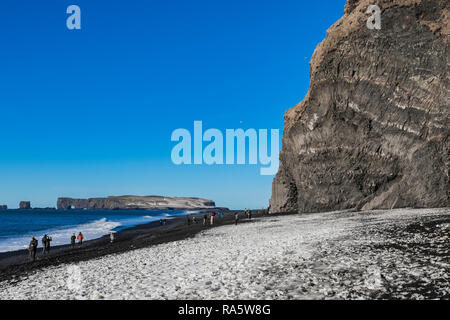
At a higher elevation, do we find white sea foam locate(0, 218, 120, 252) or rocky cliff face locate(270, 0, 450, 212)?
rocky cliff face locate(270, 0, 450, 212)

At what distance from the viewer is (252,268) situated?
12.7 m

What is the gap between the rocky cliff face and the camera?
117 feet

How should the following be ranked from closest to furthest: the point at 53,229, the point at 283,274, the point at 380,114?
the point at 283,274 → the point at 380,114 → the point at 53,229

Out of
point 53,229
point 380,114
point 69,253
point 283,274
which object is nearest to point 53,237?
point 53,229

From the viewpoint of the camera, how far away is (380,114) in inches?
1662

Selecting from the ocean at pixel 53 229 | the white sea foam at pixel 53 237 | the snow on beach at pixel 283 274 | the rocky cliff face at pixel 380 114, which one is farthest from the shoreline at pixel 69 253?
the rocky cliff face at pixel 380 114

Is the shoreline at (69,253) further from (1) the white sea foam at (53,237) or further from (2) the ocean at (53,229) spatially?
(2) the ocean at (53,229)

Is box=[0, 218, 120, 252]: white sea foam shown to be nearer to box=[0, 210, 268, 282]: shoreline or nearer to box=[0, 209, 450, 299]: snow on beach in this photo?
box=[0, 210, 268, 282]: shoreline

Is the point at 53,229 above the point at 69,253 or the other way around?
the other way around

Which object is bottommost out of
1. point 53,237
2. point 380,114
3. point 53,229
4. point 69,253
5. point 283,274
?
point 53,229

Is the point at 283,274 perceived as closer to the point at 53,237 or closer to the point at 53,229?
the point at 53,237

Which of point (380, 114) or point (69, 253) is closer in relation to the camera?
point (69, 253)

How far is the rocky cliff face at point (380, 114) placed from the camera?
35812 millimetres

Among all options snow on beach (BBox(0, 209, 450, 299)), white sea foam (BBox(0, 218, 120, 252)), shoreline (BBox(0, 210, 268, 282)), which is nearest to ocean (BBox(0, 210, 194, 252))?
white sea foam (BBox(0, 218, 120, 252))
